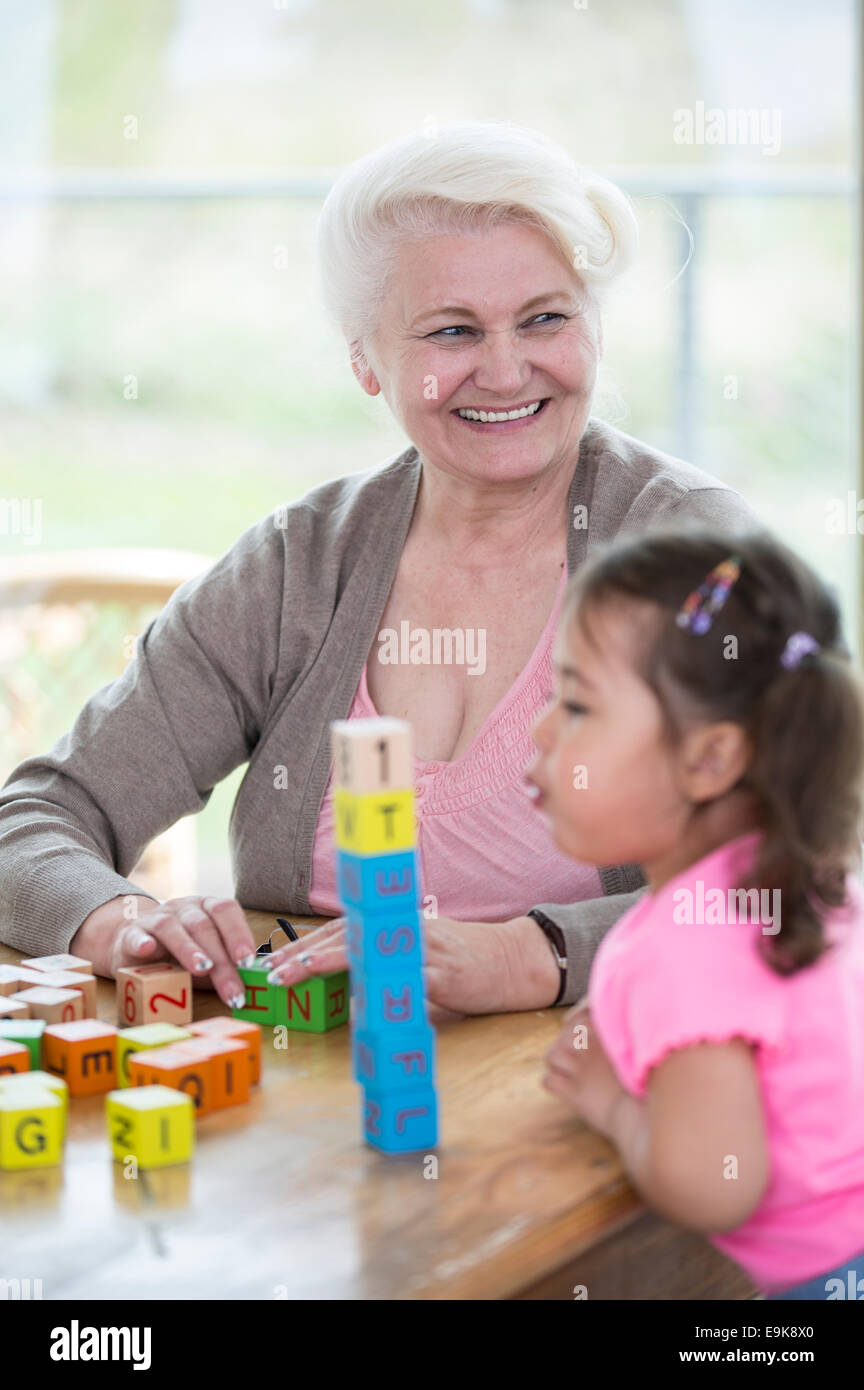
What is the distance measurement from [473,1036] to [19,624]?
1963 mm

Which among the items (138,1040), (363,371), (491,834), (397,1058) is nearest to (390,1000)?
(397,1058)

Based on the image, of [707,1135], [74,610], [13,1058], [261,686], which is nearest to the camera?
[707,1135]

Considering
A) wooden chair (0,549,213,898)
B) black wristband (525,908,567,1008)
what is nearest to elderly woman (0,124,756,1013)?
black wristband (525,908,567,1008)

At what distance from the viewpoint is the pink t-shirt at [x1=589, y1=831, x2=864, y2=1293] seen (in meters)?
1.08

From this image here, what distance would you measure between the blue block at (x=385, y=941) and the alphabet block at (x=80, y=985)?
40 cm

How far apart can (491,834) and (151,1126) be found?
2.35 ft

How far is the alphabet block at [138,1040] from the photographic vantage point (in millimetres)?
1281

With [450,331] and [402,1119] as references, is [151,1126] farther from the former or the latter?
[450,331]

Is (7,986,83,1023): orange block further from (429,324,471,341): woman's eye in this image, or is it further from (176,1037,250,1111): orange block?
(429,324,471,341): woman's eye

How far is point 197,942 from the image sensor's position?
4.95 feet

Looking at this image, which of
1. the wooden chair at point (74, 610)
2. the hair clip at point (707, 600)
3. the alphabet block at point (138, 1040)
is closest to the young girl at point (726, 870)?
the hair clip at point (707, 600)

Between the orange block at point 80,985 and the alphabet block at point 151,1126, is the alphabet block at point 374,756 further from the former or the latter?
Result: the orange block at point 80,985
